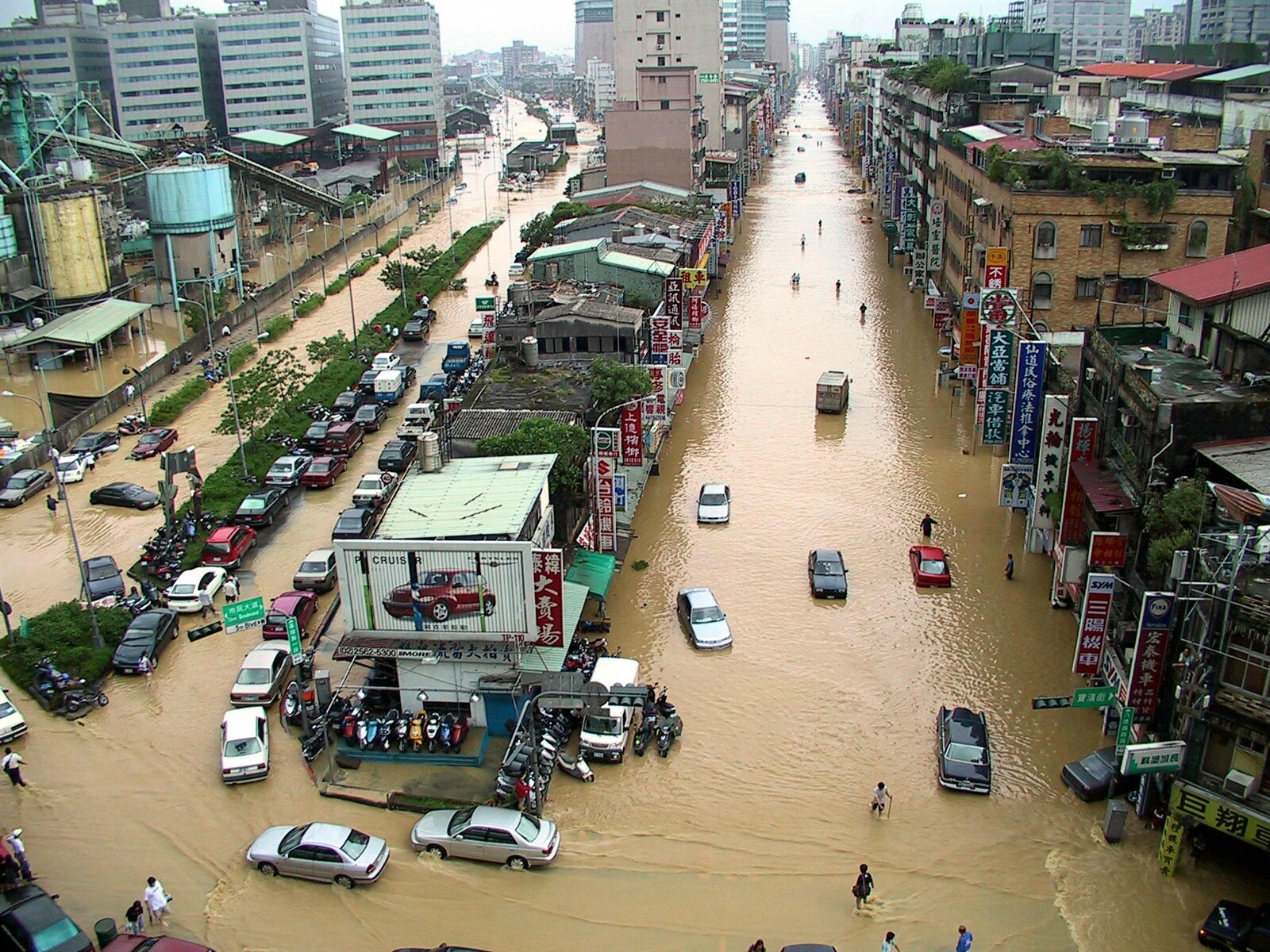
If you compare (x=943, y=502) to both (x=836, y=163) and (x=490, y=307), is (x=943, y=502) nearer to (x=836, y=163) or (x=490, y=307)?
(x=490, y=307)

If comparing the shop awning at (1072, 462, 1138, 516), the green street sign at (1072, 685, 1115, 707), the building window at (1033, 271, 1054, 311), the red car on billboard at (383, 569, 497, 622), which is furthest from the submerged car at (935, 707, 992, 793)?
the building window at (1033, 271, 1054, 311)

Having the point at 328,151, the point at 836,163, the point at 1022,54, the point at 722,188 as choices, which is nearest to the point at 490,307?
the point at 722,188

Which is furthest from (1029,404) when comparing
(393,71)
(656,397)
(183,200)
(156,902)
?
(393,71)

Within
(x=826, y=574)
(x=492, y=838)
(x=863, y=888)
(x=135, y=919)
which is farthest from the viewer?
→ (x=826, y=574)

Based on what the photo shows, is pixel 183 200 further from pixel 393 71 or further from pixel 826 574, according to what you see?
pixel 393 71

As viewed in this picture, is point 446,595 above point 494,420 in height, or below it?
below

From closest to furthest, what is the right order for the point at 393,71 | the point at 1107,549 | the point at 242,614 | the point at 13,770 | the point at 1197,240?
the point at 13,770, the point at 1107,549, the point at 242,614, the point at 1197,240, the point at 393,71
